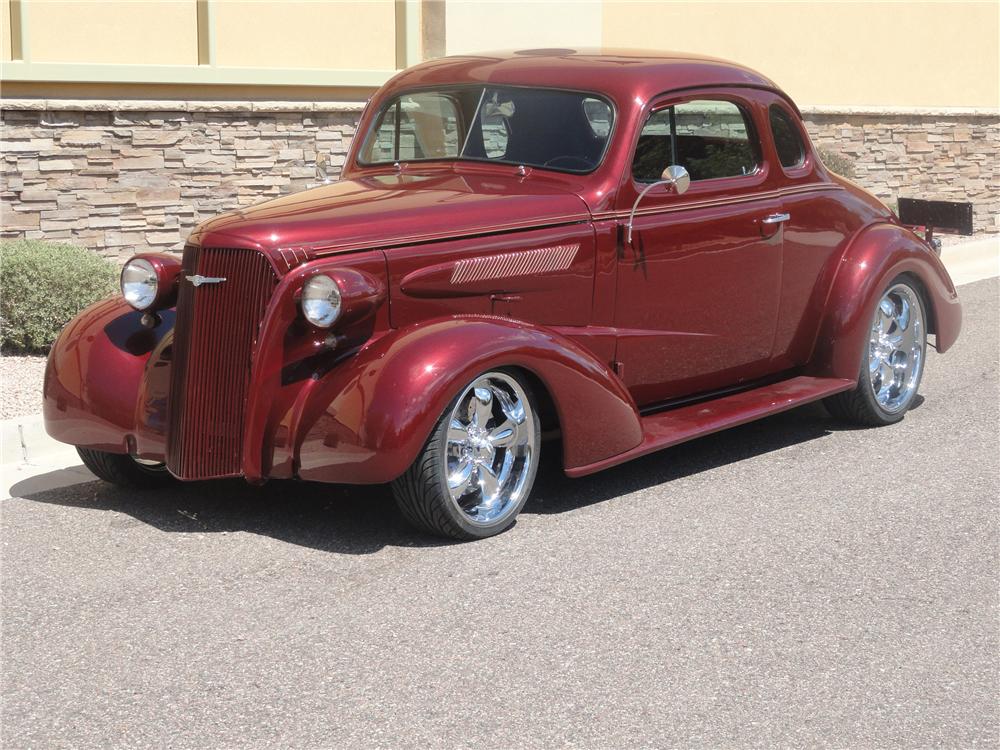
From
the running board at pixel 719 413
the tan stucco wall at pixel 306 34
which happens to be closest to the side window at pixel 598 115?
the running board at pixel 719 413

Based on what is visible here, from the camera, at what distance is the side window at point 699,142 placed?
20.9ft

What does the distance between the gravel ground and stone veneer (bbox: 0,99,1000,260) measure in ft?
9.15

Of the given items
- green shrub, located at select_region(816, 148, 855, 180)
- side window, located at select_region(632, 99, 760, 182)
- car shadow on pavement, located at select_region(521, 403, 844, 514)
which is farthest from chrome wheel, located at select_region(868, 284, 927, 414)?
green shrub, located at select_region(816, 148, 855, 180)

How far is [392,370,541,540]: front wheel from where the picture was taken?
523 cm

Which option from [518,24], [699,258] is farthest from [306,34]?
[699,258]

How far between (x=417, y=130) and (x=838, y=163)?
413 inches

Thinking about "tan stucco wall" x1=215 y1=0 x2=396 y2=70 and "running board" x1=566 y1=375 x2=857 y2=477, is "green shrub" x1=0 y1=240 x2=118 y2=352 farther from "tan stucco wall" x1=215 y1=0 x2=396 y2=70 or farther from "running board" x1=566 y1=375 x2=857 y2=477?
"running board" x1=566 y1=375 x2=857 y2=477

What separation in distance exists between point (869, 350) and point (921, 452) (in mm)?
668

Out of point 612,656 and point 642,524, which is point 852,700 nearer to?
point 612,656

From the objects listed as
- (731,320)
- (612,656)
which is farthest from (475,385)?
(731,320)

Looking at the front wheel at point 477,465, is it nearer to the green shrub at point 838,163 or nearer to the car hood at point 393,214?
the car hood at point 393,214

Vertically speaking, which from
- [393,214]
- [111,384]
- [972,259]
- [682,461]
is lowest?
[972,259]

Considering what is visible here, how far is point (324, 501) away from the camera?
19.5 feet

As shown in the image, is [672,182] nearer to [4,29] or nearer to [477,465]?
[477,465]
